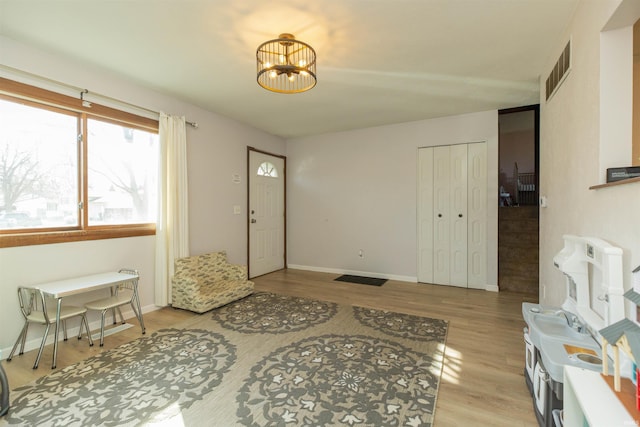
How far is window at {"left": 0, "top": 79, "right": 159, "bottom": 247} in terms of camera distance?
2406mm

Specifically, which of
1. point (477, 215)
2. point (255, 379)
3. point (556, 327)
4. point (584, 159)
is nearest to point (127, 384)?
point (255, 379)

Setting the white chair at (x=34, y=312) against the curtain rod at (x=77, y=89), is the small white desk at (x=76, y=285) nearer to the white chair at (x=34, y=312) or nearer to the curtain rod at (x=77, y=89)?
the white chair at (x=34, y=312)

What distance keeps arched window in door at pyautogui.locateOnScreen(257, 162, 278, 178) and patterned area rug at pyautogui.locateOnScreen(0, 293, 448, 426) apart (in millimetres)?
2975

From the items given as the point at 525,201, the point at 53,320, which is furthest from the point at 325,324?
the point at 525,201

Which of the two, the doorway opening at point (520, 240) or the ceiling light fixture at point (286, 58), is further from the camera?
the doorway opening at point (520, 240)

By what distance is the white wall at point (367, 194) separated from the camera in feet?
14.4

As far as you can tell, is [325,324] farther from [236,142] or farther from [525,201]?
[525,201]

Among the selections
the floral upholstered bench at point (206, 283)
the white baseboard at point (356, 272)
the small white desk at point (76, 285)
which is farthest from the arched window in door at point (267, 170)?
the small white desk at point (76, 285)

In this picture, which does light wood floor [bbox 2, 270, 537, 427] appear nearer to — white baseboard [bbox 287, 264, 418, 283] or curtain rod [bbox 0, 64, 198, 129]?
white baseboard [bbox 287, 264, 418, 283]

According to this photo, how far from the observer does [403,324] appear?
298cm

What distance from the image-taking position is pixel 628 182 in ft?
4.10

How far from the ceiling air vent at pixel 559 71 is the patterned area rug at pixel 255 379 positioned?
245cm

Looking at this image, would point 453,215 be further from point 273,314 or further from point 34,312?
point 34,312

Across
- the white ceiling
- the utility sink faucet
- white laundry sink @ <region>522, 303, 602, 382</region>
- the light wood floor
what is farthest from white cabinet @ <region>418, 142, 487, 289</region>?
the utility sink faucet
